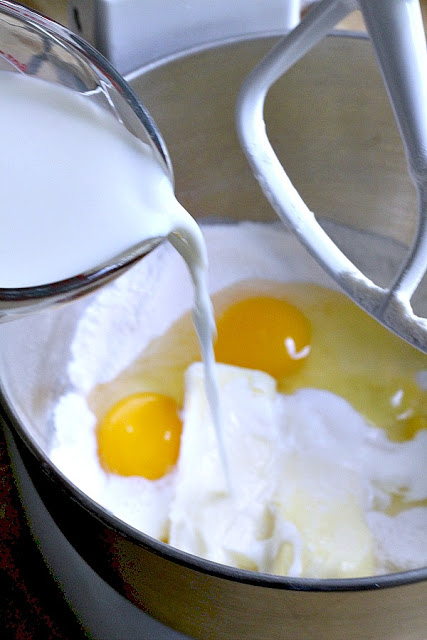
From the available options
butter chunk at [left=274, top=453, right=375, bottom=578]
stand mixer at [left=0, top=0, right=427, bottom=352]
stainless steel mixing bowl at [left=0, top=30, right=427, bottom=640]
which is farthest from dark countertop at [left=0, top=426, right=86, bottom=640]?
stand mixer at [left=0, top=0, right=427, bottom=352]

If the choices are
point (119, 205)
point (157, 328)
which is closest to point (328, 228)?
point (157, 328)

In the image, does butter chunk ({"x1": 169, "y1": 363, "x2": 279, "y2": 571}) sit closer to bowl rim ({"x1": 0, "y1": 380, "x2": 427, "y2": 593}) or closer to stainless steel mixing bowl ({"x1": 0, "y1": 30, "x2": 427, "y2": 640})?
stainless steel mixing bowl ({"x1": 0, "y1": 30, "x2": 427, "y2": 640})

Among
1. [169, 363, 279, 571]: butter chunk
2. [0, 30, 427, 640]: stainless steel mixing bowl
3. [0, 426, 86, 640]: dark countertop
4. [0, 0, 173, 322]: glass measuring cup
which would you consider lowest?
[169, 363, 279, 571]: butter chunk

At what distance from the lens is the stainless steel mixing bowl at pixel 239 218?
20.5 inches

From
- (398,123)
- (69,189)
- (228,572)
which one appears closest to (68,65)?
(69,189)

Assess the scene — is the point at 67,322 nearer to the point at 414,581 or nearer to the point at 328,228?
the point at 328,228

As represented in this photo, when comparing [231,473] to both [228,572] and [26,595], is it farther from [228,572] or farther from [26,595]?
[228,572]

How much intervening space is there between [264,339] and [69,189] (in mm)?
477

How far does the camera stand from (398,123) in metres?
0.53

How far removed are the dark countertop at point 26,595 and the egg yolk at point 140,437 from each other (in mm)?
139

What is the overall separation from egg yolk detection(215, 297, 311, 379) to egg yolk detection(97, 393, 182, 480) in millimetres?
113

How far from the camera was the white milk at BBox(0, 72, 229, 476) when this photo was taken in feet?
1.71

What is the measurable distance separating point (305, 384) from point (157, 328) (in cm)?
21

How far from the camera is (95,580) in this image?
67 centimetres
